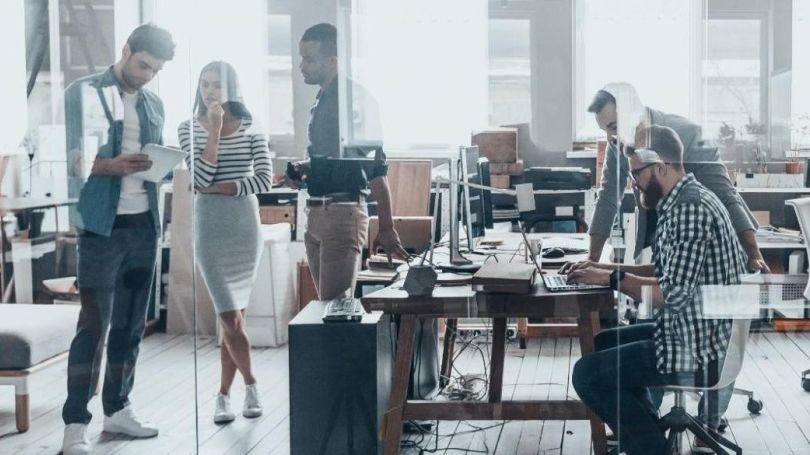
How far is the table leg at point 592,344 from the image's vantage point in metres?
3.69

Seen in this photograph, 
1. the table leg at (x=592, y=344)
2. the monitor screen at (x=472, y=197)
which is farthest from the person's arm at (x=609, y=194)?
the monitor screen at (x=472, y=197)

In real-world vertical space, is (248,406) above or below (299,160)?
below

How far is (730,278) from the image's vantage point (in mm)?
3609

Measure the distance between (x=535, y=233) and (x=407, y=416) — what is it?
82 centimetres

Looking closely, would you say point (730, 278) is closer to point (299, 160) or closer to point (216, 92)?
point (299, 160)

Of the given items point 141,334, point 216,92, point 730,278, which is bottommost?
point 141,334

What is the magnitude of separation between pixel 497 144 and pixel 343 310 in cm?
83

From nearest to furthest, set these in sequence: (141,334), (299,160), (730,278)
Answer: (730,278), (299,160), (141,334)

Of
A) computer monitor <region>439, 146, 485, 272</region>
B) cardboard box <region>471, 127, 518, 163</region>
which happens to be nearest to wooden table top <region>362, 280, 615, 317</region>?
computer monitor <region>439, 146, 485, 272</region>

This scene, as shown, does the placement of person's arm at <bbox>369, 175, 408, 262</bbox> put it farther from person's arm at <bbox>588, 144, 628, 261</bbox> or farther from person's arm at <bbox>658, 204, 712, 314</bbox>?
person's arm at <bbox>658, 204, 712, 314</bbox>

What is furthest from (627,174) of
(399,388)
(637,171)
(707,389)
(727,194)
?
(399,388)

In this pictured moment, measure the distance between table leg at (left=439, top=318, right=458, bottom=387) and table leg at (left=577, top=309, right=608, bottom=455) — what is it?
46 cm

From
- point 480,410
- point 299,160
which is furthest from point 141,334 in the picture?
point 480,410

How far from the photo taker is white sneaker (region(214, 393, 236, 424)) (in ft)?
13.3
